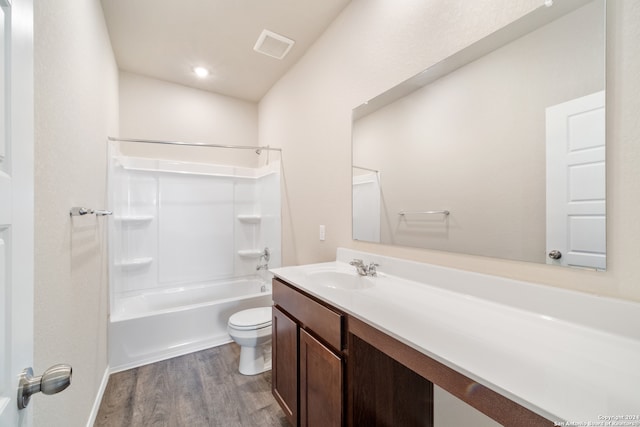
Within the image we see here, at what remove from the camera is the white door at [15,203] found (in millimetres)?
452

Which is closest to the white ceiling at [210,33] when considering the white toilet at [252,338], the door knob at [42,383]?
the door knob at [42,383]

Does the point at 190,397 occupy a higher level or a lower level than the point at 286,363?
lower

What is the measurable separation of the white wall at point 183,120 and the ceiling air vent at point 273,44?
1.21 metres

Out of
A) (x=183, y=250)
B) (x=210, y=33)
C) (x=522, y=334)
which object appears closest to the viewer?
(x=522, y=334)

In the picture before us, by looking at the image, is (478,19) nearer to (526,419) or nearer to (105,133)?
(526,419)

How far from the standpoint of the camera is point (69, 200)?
1.21 metres

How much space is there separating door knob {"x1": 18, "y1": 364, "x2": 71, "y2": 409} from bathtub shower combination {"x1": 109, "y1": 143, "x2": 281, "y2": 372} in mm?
2062

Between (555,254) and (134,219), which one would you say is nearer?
(555,254)

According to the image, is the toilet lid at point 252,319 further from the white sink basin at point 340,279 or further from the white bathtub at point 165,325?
the white sink basin at point 340,279

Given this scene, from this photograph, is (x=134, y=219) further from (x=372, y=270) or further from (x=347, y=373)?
(x=347, y=373)

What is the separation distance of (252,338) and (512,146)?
80.4 inches

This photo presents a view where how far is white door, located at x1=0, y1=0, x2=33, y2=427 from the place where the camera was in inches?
17.8

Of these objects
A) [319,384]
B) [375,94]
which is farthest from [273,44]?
[319,384]

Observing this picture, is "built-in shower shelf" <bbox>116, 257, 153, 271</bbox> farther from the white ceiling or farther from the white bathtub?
the white ceiling
